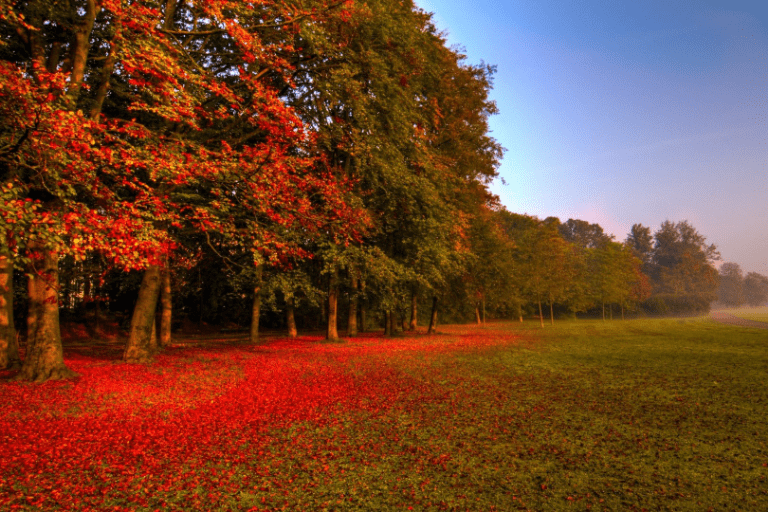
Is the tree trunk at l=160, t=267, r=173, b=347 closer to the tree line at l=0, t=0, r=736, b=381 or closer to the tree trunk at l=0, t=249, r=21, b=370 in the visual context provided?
the tree line at l=0, t=0, r=736, b=381

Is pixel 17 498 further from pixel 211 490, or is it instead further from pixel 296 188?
pixel 296 188

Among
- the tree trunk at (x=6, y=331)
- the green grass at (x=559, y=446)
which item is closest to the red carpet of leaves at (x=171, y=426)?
the green grass at (x=559, y=446)

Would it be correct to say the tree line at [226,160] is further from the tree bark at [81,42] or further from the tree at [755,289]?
the tree at [755,289]

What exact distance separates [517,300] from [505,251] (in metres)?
13.1

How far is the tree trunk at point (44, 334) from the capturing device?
35.9 ft

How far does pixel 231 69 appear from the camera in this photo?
17.9m

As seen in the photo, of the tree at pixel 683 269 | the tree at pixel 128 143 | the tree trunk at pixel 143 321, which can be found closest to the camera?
the tree at pixel 128 143

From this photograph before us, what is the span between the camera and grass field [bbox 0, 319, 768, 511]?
4.96 metres

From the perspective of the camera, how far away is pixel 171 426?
309 inches

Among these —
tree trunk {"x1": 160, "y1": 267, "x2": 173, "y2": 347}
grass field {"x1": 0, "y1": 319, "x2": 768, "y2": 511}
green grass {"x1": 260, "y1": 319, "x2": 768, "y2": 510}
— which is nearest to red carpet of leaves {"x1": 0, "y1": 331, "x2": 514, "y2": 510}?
grass field {"x1": 0, "y1": 319, "x2": 768, "y2": 511}

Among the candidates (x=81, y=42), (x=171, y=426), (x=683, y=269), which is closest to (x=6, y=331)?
(x=81, y=42)

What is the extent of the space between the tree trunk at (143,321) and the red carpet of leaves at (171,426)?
0.85 metres

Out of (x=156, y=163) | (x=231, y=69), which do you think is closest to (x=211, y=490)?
(x=156, y=163)

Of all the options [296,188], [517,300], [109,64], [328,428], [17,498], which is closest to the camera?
[17,498]
